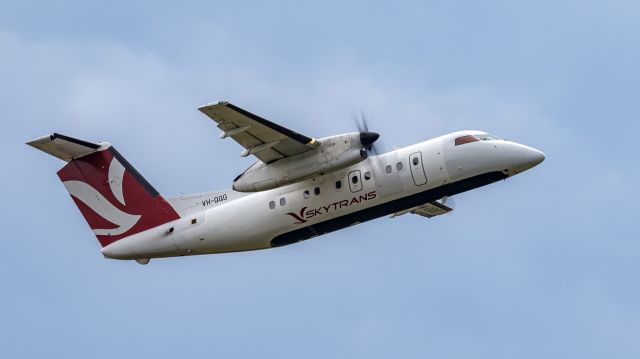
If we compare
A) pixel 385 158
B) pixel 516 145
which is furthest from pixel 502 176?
pixel 385 158

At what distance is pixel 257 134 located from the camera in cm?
2469

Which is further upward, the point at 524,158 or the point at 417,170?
the point at 417,170

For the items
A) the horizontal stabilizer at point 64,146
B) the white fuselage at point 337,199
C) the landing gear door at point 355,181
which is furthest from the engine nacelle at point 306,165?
the horizontal stabilizer at point 64,146

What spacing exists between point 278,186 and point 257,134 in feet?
5.10

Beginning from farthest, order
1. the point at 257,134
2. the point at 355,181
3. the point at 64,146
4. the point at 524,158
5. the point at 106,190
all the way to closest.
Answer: the point at 106,190 < the point at 64,146 < the point at 355,181 < the point at 524,158 < the point at 257,134

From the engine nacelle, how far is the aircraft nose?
3479 mm

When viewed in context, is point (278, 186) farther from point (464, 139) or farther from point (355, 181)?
point (464, 139)

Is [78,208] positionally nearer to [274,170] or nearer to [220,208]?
[220,208]

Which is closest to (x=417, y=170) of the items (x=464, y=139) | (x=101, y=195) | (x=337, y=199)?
(x=464, y=139)

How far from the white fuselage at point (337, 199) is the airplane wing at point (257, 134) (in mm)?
1143

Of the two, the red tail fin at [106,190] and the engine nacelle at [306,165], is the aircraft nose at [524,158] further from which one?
the red tail fin at [106,190]

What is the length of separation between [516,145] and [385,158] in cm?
308

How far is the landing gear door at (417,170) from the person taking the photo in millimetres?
24969

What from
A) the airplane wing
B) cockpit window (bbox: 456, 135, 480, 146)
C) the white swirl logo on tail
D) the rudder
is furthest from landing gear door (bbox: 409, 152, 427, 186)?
the white swirl logo on tail
